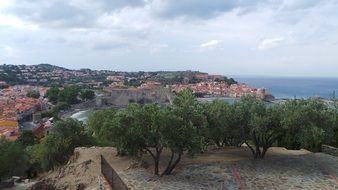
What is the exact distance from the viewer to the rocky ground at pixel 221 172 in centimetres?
1599

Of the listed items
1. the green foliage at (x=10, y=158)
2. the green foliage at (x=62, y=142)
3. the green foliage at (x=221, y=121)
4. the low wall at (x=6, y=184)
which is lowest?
the low wall at (x=6, y=184)

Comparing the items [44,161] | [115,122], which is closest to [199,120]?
[115,122]

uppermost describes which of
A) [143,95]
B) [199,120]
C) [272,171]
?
[199,120]

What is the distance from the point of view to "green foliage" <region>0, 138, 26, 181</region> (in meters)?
28.1

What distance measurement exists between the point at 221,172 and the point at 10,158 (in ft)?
56.7

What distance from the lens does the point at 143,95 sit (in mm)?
141500

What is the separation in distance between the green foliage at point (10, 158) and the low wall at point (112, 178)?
13.1 m

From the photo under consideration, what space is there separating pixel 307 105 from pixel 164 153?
23.9 feet

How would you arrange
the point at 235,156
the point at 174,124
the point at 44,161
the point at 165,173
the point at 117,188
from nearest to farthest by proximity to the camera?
the point at 117,188
the point at 174,124
the point at 165,173
the point at 235,156
the point at 44,161

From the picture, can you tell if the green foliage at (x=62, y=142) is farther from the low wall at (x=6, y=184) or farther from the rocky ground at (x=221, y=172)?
the rocky ground at (x=221, y=172)

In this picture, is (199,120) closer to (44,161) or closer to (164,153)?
(164,153)

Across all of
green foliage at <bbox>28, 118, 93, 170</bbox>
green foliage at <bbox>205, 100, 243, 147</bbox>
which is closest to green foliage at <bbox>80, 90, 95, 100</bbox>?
green foliage at <bbox>28, 118, 93, 170</bbox>

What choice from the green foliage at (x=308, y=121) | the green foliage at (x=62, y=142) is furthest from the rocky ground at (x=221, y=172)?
the green foliage at (x=62, y=142)

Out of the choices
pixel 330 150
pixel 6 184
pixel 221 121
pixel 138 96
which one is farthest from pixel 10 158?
pixel 138 96
